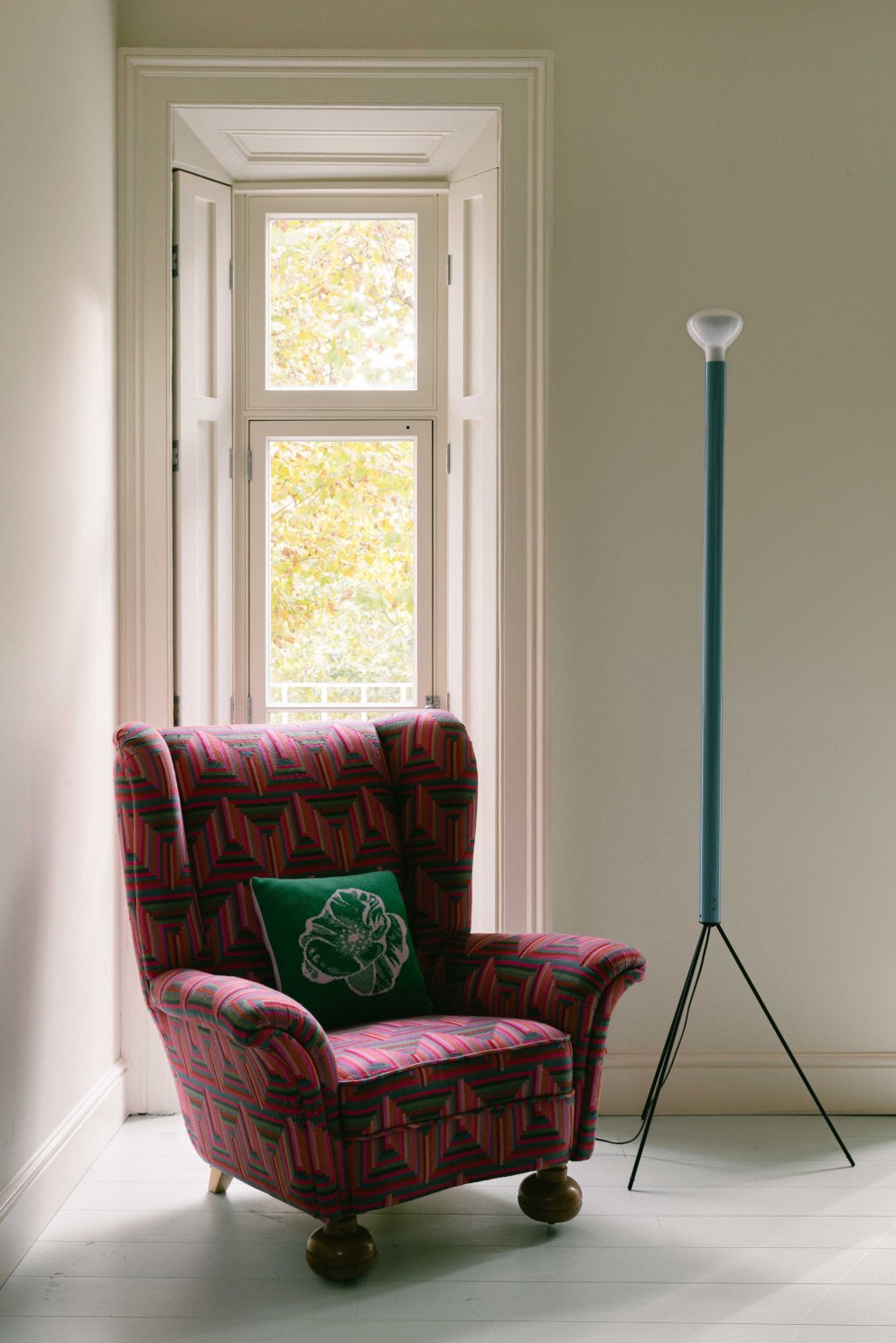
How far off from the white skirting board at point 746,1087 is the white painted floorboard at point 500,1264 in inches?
10.3

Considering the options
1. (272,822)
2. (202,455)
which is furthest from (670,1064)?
(202,455)

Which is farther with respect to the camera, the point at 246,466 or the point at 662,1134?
the point at 246,466

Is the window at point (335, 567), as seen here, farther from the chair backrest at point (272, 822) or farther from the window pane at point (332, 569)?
the chair backrest at point (272, 822)

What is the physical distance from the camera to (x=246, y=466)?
10.6ft

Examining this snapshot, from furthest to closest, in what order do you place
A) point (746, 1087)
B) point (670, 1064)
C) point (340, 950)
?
point (746, 1087) < point (670, 1064) < point (340, 950)

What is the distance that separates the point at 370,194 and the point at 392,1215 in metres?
2.57

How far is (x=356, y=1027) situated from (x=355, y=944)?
0.54 feet

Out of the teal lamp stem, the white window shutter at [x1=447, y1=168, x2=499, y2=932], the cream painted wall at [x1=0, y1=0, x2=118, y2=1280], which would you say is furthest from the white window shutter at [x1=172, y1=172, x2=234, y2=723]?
the teal lamp stem

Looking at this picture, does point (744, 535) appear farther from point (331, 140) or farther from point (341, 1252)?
point (341, 1252)

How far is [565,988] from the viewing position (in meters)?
2.31

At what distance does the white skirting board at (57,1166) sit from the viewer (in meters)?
2.10

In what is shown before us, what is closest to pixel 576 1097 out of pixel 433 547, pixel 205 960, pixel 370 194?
pixel 205 960

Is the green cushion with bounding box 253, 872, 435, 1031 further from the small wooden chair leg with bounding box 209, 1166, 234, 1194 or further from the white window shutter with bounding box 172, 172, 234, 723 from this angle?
the white window shutter with bounding box 172, 172, 234, 723

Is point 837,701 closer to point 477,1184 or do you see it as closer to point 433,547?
point 433,547
